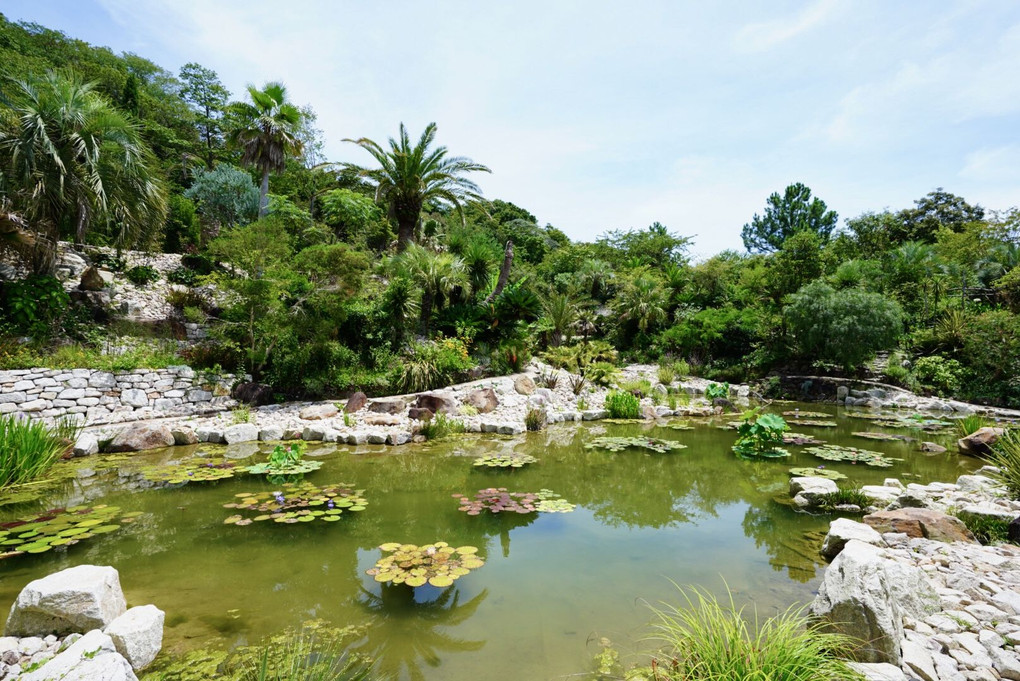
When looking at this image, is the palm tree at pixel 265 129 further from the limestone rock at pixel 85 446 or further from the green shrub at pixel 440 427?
the green shrub at pixel 440 427

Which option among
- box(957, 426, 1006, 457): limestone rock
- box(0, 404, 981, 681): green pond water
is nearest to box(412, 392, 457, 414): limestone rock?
box(0, 404, 981, 681): green pond water

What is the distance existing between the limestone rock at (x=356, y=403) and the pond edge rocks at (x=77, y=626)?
24.8 feet

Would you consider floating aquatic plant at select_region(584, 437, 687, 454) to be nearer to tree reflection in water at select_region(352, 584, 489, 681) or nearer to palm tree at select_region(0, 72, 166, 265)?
tree reflection in water at select_region(352, 584, 489, 681)

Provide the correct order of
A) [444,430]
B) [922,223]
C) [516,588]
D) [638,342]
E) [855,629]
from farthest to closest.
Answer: [922,223] → [638,342] → [444,430] → [516,588] → [855,629]

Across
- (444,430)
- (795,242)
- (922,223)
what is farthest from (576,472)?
(922,223)

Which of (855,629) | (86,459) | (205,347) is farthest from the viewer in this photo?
(205,347)

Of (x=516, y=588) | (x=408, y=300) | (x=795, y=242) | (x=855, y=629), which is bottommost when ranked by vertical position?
(x=516, y=588)

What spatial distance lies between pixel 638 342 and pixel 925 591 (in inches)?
786

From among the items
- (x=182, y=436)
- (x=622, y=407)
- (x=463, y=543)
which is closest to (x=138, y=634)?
(x=463, y=543)

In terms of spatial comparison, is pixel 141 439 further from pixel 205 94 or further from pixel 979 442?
pixel 205 94

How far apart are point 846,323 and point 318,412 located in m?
16.6

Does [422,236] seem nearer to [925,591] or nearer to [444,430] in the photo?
[444,430]

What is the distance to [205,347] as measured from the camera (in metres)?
11.7

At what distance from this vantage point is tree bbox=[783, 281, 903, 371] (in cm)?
1555
